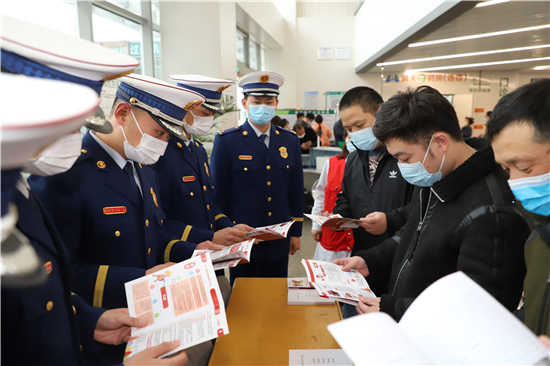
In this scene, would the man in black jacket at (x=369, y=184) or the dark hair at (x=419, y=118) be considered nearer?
the dark hair at (x=419, y=118)

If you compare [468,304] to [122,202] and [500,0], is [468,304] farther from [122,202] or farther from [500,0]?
[500,0]

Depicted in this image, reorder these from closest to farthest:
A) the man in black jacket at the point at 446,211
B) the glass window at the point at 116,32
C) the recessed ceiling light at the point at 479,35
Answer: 1. the man in black jacket at the point at 446,211
2. the glass window at the point at 116,32
3. the recessed ceiling light at the point at 479,35

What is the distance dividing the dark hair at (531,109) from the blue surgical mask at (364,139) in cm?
121

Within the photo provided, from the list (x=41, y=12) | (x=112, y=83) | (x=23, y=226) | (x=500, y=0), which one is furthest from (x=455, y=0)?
(x=23, y=226)

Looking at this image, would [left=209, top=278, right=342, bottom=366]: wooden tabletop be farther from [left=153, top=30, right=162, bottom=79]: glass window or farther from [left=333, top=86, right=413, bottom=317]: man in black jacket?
[left=153, top=30, right=162, bottom=79]: glass window

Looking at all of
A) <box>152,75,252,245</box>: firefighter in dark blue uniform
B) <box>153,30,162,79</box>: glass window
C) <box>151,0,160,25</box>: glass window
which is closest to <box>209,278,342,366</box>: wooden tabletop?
<box>152,75,252,245</box>: firefighter in dark blue uniform

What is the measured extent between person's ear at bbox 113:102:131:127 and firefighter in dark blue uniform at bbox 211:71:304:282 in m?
1.17

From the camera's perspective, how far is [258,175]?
8.61 feet

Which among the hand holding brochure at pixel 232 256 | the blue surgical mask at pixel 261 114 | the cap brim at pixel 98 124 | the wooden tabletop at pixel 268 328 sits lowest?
the wooden tabletop at pixel 268 328

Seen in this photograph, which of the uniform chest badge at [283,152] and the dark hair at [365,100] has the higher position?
the dark hair at [365,100]

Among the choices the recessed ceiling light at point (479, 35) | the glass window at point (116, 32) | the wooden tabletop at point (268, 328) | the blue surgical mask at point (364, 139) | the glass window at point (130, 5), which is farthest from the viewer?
the recessed ceiling light at point (479, 35)

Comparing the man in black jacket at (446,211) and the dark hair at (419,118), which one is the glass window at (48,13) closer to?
the dark hair at (419,118)

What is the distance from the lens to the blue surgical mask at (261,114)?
269 centimetres

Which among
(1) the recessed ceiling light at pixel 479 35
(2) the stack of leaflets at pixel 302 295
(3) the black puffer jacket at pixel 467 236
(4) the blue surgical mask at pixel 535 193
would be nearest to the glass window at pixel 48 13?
(2) the stack of leaflets at pixel 302 295
